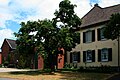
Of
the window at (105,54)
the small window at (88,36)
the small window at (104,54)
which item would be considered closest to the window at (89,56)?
the window at (105,54)

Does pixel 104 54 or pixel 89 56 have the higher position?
pixel 104 54

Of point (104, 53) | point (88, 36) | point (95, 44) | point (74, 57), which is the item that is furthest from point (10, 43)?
point (104, 53)

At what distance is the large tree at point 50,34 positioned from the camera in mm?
35781

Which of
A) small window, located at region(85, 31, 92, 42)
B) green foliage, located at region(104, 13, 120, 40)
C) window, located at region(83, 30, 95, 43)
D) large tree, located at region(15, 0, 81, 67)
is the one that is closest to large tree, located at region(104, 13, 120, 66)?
green foliage, located at region(104, 13, 120, 40)

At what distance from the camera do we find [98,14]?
142 ft

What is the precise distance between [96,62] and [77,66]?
14.7 feet

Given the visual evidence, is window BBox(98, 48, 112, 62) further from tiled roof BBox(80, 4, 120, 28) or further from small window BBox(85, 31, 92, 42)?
tiled roof BBox(80, 4, 120, 28)

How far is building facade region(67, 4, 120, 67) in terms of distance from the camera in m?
38.3

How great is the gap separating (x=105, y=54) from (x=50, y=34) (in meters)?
8.30

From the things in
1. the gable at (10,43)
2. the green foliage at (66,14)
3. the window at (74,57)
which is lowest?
the window at (74,57)

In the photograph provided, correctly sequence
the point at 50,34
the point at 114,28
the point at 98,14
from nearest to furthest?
the point at 114,28 → the point at 50,34 → the point at 98,14

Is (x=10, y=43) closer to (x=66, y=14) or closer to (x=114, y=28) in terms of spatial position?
(x=66, y=14)

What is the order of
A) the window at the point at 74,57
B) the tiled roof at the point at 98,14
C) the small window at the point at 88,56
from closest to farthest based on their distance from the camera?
1. the tiled roof at the point at 98,14
2. the small window at the point at 88,56
3. the window at the point at 74,57

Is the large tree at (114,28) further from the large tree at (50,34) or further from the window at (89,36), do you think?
the window at (89,36)
